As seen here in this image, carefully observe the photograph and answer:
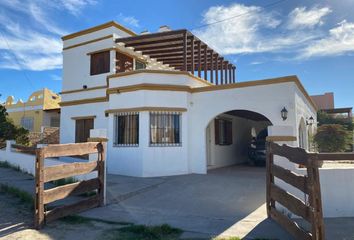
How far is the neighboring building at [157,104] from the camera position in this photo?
34.7 ft

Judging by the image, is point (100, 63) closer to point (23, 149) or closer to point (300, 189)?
point (23, 149)

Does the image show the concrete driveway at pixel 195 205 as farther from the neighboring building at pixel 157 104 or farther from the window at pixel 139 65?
the window at pixel 139 65

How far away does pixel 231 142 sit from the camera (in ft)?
51.2

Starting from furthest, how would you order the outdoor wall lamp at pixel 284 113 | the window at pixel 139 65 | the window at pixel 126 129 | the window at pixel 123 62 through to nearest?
1. the window at pixel 139 65
2. the window at pixel 123 62
3. the window at pixel 126 129
4. the outdoor wall lamp at pixel 284 113

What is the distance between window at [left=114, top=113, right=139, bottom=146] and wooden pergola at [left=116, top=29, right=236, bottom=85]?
10.0ft

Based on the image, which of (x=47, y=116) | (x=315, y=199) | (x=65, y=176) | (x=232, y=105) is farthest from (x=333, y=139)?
(x=47, y=116)

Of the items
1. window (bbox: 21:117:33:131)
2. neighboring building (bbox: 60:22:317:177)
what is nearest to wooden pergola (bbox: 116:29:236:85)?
neighboring building (bbox: 60:22:317:177)

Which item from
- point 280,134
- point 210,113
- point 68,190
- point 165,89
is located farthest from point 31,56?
point 280,134

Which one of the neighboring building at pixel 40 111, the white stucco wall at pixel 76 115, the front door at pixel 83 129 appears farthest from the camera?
the neighboring building at pixel 40 111

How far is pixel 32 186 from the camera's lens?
8648mm

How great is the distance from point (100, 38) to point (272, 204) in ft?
40.9

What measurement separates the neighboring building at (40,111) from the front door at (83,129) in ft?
38.8

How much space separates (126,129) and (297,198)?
8.17 metres

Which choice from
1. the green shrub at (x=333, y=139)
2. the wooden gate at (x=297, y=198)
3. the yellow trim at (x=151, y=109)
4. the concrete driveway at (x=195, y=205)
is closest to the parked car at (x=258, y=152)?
the green shrub at (x=333, y=139)
